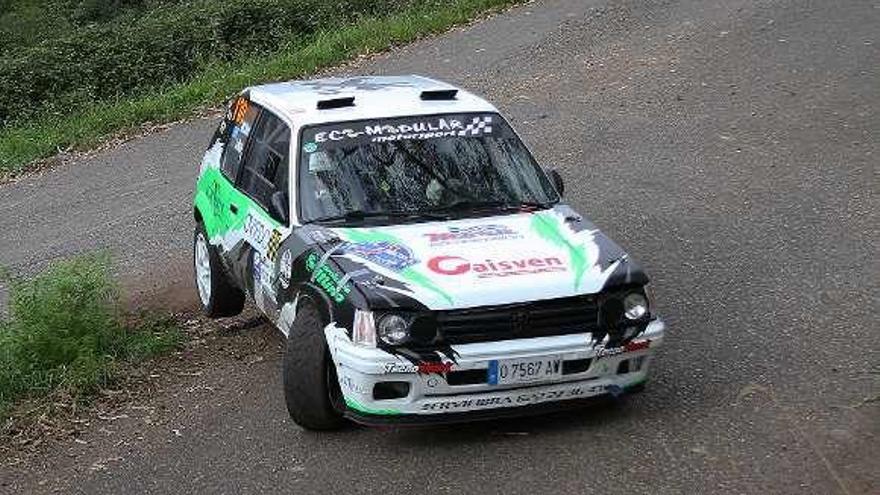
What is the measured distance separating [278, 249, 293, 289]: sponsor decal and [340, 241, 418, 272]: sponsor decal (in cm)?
44

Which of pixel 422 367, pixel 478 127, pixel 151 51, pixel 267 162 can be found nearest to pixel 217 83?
pixel 151 51

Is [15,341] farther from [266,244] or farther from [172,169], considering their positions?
[172,169]

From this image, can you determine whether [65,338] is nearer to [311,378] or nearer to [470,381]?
[311,378]

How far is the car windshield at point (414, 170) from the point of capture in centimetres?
697

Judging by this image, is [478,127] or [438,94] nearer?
[478,127]

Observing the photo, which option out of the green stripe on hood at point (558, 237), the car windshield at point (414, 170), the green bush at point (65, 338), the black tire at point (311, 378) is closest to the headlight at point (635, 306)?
the green stripe on hood at point (558, 237)

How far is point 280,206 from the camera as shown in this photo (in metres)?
6.98

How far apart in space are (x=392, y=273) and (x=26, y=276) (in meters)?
6.15

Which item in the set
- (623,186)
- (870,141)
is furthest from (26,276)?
(870,141)

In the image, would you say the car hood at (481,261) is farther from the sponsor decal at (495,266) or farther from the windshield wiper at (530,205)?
the windshield wiper at (530,205)

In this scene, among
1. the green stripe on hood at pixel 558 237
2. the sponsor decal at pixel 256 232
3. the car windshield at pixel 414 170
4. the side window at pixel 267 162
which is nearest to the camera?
the green stripe on hood at pixel 558 237

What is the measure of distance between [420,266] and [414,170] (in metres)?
1.23

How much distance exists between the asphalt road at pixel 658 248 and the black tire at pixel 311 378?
0.14 m

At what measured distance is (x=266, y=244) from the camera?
7191 mm
